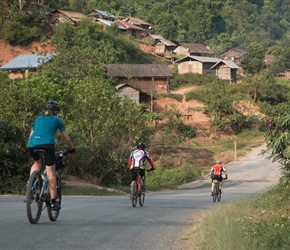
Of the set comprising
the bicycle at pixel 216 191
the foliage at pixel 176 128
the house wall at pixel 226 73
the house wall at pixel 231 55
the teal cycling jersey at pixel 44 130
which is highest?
→ the house wall at pixel 231 55

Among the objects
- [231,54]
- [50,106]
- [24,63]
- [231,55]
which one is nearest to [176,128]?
[24,63]

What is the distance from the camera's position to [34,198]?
984cm

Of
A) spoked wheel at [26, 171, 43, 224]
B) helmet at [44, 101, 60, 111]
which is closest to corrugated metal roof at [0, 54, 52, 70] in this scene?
helmet at [44, 101, 60, 111]

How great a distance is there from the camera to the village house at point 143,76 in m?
68.9

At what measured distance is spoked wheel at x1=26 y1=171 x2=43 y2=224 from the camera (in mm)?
9625

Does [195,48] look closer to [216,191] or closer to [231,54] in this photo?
[231,54]

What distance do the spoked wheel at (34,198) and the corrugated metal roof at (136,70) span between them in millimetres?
55798

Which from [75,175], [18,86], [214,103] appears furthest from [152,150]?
[18,86]

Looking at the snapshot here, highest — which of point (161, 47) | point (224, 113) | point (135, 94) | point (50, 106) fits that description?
point (161, 47)

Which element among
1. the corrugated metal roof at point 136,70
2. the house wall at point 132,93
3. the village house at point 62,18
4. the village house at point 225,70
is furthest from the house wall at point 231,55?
the house wall at point 132,93

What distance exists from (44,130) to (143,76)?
62148mm

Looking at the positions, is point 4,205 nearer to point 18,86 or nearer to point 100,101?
point 18,86

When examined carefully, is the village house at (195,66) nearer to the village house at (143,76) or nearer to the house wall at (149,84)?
the village house at (143,76)

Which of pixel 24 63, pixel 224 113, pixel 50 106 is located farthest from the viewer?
pixel 24 63
